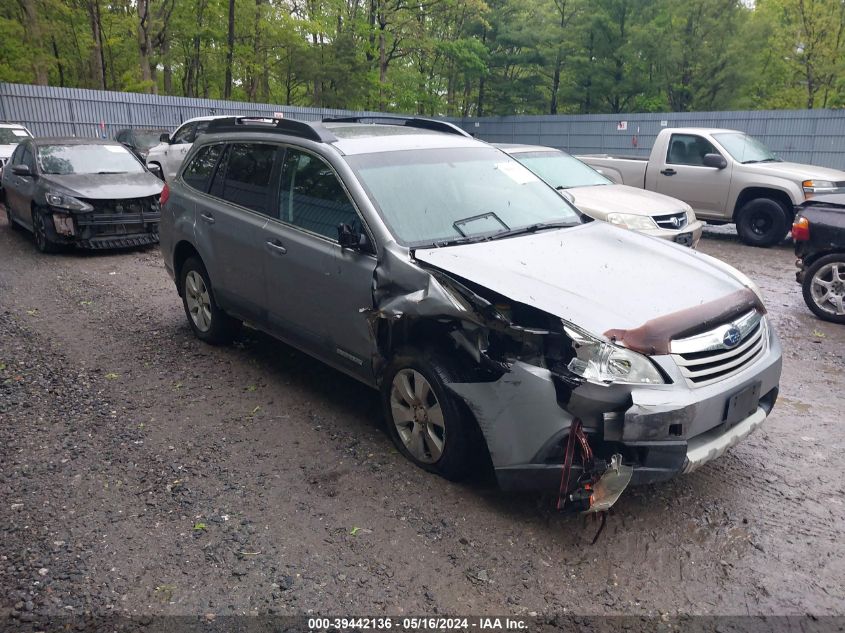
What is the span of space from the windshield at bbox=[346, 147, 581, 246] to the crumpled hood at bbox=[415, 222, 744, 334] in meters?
0.23

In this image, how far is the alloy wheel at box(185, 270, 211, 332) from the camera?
5973 millimetres

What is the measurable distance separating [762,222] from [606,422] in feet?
33.0

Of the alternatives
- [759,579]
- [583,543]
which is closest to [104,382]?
[583,543]

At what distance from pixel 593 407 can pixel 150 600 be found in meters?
2.11

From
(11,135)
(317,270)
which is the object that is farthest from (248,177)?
(11,135)

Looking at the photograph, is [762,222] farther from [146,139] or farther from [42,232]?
[146,139]

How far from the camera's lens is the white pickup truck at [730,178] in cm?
1108

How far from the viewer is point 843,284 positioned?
699 cm

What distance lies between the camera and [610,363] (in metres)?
3.17

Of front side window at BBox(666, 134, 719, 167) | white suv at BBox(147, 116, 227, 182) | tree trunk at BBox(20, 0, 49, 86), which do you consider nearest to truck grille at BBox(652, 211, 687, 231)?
front side window at BBox(666, 134, 719, 167)

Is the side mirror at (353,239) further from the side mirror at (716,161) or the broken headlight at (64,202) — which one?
the side mirror at (716,161)

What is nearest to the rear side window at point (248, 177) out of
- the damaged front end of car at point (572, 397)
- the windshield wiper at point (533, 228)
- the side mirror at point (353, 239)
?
the side mirror at point (353, 239)

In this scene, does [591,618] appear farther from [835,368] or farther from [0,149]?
[0,149]

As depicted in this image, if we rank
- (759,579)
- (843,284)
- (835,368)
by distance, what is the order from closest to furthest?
(759,579)
(835,368)
(843,284)
